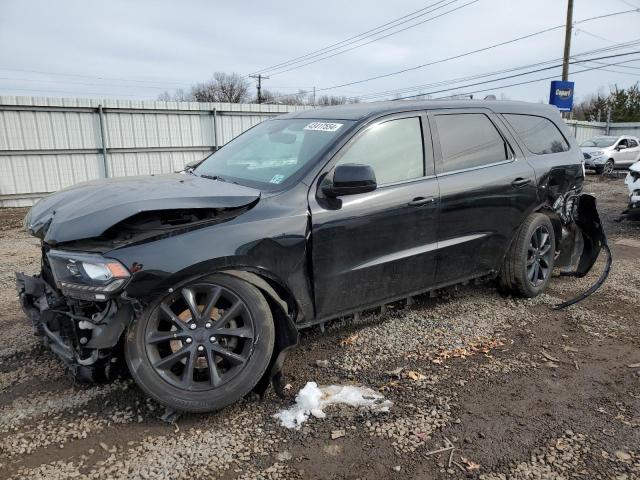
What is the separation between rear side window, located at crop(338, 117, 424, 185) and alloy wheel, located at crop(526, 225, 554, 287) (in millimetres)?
1642

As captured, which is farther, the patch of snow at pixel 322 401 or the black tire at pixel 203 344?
the patch of snow at pixel 322 401

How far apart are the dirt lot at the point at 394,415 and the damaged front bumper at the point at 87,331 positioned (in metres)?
0.31

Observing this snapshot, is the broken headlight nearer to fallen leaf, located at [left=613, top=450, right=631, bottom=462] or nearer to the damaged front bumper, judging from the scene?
the damaged front bumper

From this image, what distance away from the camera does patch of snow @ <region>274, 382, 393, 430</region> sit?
2.77m

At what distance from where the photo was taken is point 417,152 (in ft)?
12.3

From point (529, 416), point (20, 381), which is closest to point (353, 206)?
point (529, 416)

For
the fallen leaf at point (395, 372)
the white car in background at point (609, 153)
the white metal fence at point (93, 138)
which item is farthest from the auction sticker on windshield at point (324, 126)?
the white car in background at point (609, 153)

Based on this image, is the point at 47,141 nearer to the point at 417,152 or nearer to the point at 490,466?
the point at 417,152

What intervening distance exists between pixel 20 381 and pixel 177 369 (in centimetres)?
116

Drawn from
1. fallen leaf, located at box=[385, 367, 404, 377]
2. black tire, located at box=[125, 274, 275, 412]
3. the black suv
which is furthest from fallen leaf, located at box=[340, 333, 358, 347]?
black tire, located at box=[125, 274, 275, 412]

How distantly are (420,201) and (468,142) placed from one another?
87cm

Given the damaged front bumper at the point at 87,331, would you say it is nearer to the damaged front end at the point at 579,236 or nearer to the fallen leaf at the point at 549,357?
the fallen leaf at the point at 549,357

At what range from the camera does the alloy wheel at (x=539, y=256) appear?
184 inches

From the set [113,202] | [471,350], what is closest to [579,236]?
[471,350]
